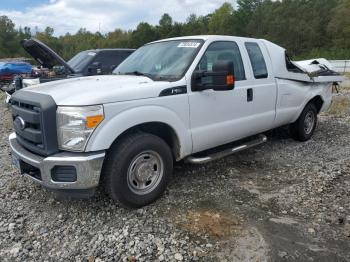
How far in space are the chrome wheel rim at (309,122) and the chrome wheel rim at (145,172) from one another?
3.64 meters

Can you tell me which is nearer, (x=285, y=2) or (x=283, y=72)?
(x=283, y=72)

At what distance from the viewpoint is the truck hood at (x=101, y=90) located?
11.2 ft

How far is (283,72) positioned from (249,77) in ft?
3.30

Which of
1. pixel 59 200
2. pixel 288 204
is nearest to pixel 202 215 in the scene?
pixel 288 204

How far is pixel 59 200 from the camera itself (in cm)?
422

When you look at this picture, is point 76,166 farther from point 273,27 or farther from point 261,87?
point 273,27

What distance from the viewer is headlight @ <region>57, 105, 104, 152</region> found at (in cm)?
335

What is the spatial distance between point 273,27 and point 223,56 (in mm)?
73049

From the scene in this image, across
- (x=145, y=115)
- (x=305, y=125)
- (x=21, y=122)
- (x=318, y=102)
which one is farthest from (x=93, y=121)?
(x=318, y=102)

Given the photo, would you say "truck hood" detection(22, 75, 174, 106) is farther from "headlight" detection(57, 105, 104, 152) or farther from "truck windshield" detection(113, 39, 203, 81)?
"truck windshield" detection(113, 39, 203, 81)

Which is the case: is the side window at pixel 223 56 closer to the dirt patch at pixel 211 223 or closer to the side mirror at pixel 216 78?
the side mirror at pixel 216 78

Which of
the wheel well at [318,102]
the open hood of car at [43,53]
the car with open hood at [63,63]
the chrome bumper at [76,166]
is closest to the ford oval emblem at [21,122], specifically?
the chrome bumper at [76,166]

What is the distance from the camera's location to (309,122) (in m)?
6.71

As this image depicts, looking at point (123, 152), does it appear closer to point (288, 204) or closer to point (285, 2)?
point (288, 204)
